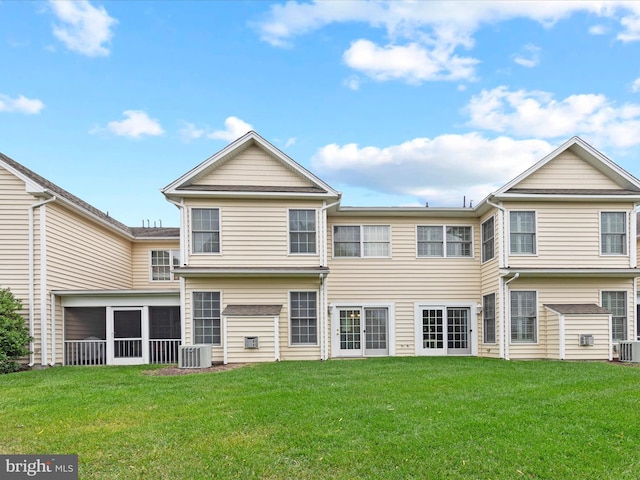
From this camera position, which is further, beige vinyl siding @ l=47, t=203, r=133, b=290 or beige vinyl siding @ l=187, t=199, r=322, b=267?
beige vinyl siding @ l=187, t=199, r=322, b=267

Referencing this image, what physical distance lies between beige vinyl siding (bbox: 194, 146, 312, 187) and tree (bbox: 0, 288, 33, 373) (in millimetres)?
6170

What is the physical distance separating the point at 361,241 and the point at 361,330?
2.99 m

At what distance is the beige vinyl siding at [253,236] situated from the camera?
16.0 metres

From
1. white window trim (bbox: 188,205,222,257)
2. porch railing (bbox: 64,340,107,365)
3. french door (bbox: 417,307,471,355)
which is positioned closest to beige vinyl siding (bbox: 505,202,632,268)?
french door (bbox: 417,307,471,355)

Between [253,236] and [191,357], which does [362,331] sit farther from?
[191,357]

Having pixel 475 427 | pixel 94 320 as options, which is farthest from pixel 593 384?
pixel 94 320

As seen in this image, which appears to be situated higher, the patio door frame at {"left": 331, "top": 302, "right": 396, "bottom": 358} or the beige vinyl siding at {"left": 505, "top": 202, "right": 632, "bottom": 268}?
the beige vinyl siding at {"left": 505, "top": 202, "right": 632, "bottom": 268}

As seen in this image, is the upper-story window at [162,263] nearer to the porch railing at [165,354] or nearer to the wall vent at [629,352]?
the porch railing at [165,354]

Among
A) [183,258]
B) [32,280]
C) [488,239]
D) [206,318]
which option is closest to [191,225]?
[183,258]

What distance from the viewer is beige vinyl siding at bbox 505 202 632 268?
16219 millimetres

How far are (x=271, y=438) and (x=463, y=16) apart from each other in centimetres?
1300

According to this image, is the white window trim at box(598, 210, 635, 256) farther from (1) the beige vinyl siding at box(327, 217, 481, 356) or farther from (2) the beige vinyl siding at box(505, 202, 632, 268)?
(1) the beige vinyl siding at box(327, 217, 481, 356)

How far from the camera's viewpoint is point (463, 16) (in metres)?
14.8

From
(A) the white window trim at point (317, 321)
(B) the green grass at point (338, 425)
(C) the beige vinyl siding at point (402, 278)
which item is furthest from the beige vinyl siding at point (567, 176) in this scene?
(A) the white window trim at point (317, 321)
